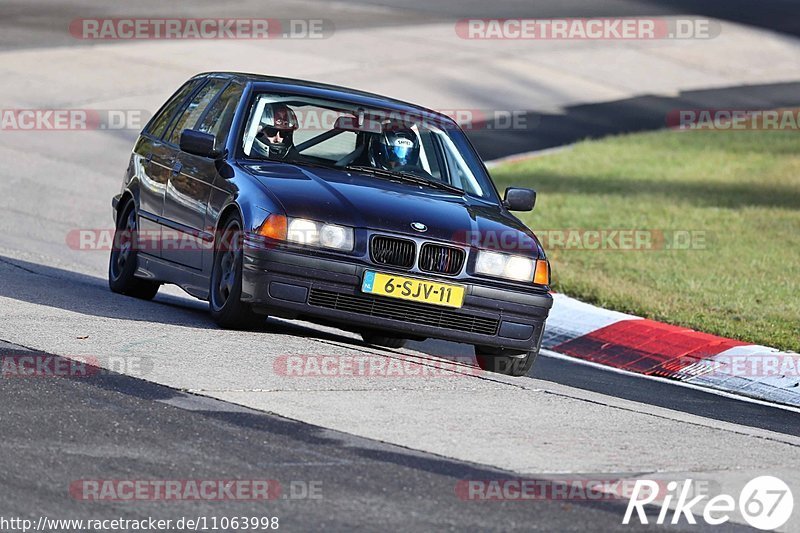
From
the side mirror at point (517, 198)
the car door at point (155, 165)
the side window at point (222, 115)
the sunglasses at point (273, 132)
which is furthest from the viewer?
the car door at point (155, 165)

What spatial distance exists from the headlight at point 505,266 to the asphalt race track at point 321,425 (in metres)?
0.60

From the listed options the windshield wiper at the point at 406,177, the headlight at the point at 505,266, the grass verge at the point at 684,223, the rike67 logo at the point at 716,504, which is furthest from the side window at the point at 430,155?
the rike67 logo at the point at 716,504

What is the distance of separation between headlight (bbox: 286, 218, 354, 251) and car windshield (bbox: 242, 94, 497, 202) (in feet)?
3.26

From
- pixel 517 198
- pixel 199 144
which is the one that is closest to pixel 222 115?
pixel 199 144

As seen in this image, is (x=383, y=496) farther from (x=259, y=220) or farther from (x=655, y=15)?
(x=655, y=15)

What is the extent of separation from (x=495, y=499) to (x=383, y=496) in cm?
44

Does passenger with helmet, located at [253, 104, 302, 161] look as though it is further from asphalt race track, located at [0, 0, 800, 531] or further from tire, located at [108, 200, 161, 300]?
tire, located at [108, 200, 161, 300]

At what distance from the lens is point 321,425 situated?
7.23 metres

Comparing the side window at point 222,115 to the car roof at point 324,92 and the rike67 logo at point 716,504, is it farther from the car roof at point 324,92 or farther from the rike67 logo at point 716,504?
the rike67 logo at point 716,504

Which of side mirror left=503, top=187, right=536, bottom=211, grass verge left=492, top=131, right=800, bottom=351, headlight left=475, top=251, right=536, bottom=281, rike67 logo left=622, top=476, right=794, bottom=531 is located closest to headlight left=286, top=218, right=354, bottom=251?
headlight left=475, top=251, right=536, bottom=281

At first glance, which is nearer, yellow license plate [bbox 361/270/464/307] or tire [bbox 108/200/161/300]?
yellow license plate [bbox 361/270/464/307]

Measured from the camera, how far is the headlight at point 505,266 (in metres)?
9.26

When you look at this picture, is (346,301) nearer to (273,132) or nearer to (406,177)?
(406,177)

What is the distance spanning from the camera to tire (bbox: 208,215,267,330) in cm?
919
